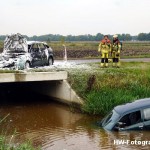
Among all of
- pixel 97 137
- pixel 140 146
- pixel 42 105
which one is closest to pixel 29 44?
pixel 42 105

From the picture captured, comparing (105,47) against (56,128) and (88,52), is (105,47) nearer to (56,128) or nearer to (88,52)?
(56,128)

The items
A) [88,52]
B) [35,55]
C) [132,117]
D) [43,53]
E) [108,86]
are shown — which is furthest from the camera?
[88,52]

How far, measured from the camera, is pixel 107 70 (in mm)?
20781

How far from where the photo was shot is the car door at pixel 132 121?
1201 centimetres

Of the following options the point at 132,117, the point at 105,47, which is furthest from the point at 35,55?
the point at 132,117

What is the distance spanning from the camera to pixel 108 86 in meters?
18.5

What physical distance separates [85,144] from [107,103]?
4.83 metres

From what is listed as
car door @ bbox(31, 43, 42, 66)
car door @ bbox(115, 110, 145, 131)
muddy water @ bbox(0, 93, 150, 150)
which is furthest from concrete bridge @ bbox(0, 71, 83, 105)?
car door @ bbox(115, 110, 145, 131)

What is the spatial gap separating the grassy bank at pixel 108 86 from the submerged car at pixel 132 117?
159 inches

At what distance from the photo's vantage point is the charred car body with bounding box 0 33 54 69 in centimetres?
2180

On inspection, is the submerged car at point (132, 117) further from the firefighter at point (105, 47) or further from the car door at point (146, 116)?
the firefighter at point (105, 47)

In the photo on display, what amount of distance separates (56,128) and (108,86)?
437 centimetres

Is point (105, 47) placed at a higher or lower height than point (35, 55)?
higher

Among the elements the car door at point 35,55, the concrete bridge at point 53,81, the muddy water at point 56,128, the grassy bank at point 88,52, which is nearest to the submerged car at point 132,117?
the muddy water at point 56,128
